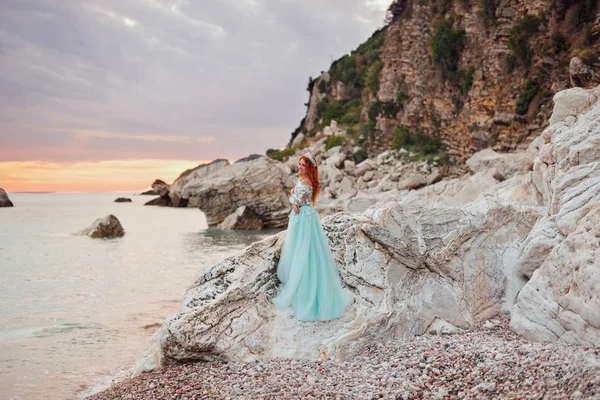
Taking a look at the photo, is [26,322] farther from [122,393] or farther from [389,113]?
[389,113]

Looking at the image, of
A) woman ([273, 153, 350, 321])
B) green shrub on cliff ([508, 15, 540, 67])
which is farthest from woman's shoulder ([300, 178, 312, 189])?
green shrub on cliff ([508, 15, 540, 67])

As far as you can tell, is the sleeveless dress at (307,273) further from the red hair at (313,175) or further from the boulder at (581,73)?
the boulder at (581,73)

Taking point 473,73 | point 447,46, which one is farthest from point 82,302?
point 447,46

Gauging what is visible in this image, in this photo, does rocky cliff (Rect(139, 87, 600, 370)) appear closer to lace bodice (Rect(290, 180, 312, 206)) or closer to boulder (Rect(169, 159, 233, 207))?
lace bodice (Rect(290, 180, 312, 206))

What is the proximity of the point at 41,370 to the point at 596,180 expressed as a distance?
9.23m

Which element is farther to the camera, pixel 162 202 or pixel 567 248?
pixel 162 202

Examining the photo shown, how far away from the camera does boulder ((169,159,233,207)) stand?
49.5 metres

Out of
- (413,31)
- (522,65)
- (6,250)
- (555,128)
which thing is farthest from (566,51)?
(6,250)

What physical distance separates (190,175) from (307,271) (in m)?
48.2

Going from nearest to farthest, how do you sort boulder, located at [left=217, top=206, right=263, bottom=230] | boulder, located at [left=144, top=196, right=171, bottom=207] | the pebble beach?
the pebble beach
boulder, located at [left=217, top=206, right=263, bottom=230]
boulder, located at [left=144, top=196, right=171, bottom=207]

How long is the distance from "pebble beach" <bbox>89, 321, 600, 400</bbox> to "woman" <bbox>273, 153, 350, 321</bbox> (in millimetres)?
776

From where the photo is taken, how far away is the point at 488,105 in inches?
1127

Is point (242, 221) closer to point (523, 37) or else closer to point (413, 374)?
point (523, 37)

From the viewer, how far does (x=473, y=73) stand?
102 ft
